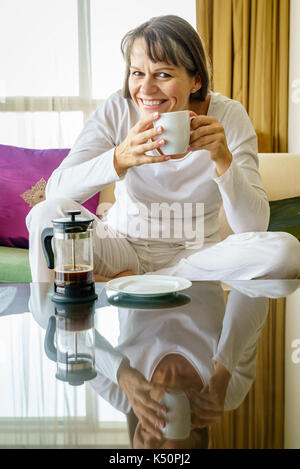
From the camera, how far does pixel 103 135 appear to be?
1.70 m

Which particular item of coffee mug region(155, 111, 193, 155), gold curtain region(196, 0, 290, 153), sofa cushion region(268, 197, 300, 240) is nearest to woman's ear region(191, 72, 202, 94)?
coffee mug region(155, 111, 193, 155)

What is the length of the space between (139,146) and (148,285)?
1.28ft

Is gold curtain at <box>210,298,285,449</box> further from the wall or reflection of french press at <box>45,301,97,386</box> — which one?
the wall

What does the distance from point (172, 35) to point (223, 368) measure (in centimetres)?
109

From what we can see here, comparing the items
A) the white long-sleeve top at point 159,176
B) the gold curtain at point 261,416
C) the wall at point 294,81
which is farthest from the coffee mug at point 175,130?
the wall at point 294,81

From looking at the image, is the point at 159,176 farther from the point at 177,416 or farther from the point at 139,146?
the point at 177,416

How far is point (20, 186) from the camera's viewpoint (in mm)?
2305

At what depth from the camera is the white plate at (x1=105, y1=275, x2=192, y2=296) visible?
1.06 metres

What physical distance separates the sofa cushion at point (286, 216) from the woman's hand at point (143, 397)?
139 cm

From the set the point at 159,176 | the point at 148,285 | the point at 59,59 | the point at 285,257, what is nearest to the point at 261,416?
the point at 148,285

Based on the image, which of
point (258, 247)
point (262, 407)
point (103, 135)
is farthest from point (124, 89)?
point (262, 407)

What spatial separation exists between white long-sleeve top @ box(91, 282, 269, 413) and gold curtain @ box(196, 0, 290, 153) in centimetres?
214

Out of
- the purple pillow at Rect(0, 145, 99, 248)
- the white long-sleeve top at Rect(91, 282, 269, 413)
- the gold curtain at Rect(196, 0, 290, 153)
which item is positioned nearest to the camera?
the white long-sleeve top at Rect(91, 282, 269, 413)

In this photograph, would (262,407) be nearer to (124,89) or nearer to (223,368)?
(223,368)
